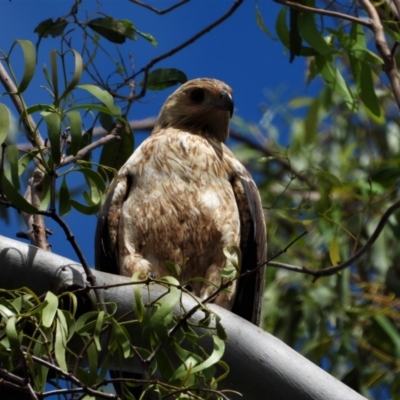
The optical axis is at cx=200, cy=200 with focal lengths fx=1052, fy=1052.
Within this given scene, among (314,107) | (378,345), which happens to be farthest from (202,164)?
(314,107)

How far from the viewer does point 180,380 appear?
2.64 metres

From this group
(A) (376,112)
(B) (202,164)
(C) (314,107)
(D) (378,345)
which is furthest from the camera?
(C) (314,107)

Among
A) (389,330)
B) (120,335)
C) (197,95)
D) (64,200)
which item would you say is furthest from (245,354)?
(389,330)

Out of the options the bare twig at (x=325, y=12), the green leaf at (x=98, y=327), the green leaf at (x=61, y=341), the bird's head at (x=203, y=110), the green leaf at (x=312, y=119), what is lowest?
the green leaf at (x=312, y=119)

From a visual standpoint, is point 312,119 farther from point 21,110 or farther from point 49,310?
point 49,310

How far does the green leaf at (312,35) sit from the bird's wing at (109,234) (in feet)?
3.12

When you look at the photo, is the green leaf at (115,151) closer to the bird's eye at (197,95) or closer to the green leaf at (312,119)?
the bird's eye at (197,95)

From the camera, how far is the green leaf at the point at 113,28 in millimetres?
4117

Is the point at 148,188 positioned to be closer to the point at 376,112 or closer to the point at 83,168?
the point at 376,112

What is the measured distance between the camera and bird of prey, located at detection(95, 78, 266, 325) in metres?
4.12

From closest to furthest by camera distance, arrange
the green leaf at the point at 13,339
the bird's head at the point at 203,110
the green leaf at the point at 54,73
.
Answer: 1. the green leaf at the point at 13,339
2. the green leaf at the point at 54,73
3. the bird's head at the point at 203,110

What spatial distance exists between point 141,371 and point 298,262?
3.64m

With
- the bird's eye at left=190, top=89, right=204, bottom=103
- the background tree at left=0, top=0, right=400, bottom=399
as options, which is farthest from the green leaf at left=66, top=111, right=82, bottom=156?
the bird's eye at left=190, top=89, right=204, bottom=103

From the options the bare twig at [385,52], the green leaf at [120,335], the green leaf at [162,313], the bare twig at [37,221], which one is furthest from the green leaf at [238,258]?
the bare twig at [385,52]
